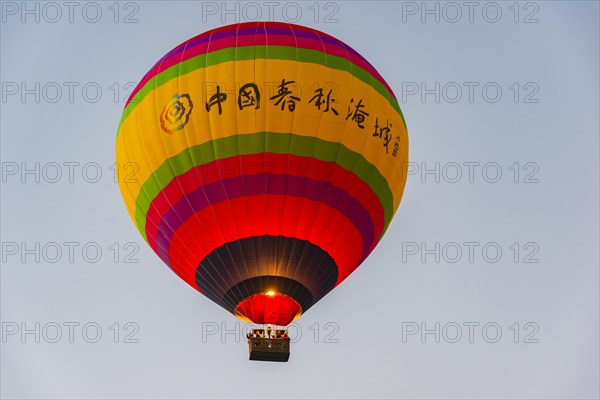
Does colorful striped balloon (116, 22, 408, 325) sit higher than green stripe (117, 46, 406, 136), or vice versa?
green stripe (117, 46, 406, 136)

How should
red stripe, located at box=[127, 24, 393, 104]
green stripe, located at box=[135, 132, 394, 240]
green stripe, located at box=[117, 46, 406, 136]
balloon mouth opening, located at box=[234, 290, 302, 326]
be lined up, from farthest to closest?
red stripe, located at box=[127, 24, 393, 104] → green stripe, located at box=[117, 46, 406, 136] → balloon mouth opening, located at box=[234, 290, 302, 326] → green stripe, located at box=[135, 132, 394, 240]

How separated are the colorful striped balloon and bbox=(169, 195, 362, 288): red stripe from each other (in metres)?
0.02

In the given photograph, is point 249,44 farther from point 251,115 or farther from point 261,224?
point 261,224

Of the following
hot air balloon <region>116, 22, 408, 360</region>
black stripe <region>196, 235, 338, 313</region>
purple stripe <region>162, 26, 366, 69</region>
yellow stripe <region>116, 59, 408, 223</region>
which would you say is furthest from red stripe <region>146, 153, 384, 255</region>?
purple stripe <region>162, 26, 366, 69</region>

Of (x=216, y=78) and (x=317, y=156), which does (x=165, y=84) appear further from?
(x=317, y=156)

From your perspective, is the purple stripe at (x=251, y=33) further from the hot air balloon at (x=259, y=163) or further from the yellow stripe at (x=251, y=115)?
the yellow stripe at (x=251, y=115)

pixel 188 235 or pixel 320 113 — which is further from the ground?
pixel 320 113

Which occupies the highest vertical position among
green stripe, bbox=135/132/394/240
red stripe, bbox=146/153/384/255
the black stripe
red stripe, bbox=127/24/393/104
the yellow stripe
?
red stripe, bbox=127/24/393/104

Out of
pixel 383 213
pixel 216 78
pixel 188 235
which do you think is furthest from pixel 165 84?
pixel 383 213

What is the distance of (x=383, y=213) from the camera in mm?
26375

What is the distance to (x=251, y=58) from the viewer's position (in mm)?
25234

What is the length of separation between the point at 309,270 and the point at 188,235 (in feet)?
6.96

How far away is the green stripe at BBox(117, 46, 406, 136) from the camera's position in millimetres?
25297

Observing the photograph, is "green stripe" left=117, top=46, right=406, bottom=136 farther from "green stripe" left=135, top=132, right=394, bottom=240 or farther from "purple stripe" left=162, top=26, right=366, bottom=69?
"green stripe" left=135, top=132, right=394, bottom=240
